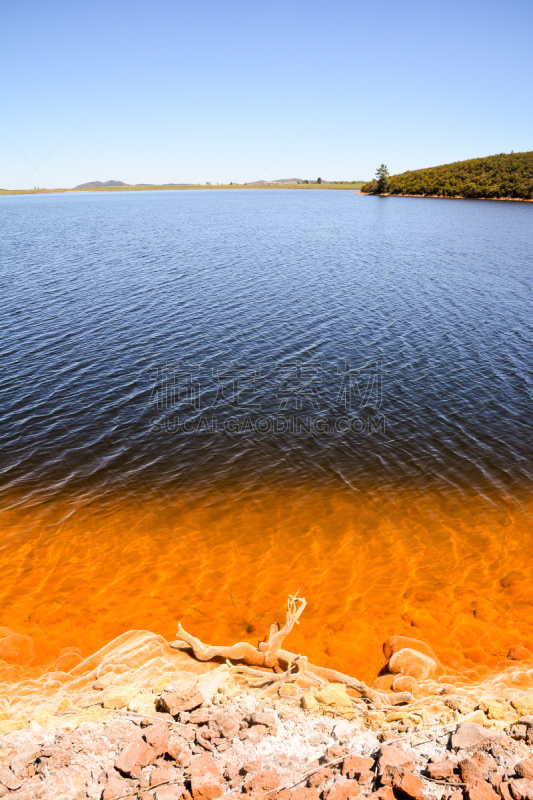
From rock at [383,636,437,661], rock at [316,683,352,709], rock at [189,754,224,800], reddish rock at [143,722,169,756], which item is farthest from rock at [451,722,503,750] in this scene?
reddish rock at [143,722,169,756]

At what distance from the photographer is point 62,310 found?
134 feet

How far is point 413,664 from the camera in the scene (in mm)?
12609

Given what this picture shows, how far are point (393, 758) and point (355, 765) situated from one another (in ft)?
2.50

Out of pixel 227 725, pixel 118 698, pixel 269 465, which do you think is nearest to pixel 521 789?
pixel 227 725

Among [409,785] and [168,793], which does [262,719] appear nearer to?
[168,793]

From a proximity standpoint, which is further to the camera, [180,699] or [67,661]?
[67,661]

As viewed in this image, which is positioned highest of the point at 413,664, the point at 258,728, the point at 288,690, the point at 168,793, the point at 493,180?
the point at 493,180

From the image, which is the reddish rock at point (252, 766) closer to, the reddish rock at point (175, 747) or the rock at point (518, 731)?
the reddish rock at point (175, 747)

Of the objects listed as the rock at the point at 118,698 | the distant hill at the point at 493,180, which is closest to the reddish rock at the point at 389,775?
the rock at the point at 118,698

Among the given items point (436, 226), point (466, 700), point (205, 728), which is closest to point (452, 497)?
point (466, 700)

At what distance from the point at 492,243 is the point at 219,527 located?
7731 centimetres

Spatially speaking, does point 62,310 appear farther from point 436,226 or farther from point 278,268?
point 436,226

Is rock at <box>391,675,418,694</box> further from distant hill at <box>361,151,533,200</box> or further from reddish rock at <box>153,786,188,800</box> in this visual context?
distant hill at <box>361,151,533,200</box>

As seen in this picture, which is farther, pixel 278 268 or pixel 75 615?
pixel 278 268
